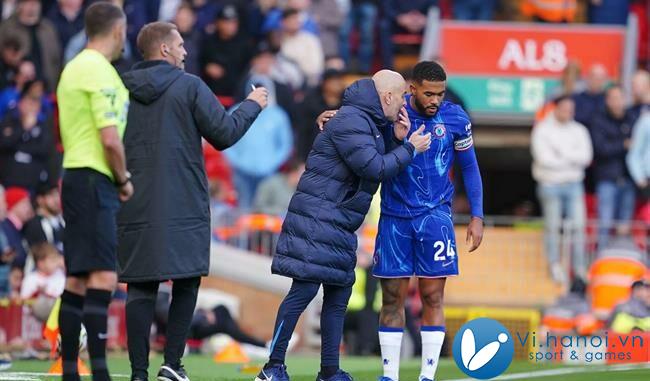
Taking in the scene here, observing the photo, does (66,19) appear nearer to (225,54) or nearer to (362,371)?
(225,54)

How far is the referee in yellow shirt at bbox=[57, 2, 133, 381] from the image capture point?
1002 centimetres

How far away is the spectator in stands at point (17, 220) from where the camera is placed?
18359 mm

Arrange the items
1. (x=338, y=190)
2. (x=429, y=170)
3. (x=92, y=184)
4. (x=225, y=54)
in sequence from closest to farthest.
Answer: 1. (x=92, y=184)
2. (x=338, y=190)
3. (x=429, y=170)
4. (x=225, y=54)

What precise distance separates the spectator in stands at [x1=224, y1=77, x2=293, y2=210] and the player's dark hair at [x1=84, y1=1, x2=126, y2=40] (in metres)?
10.5

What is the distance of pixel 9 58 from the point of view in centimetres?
2061

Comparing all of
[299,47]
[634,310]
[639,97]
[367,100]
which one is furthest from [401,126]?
[299,47]

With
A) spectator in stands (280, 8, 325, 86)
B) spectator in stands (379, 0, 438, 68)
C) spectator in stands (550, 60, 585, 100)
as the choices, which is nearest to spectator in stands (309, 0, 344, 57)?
spectator in stands (379, 0, 438, 68)

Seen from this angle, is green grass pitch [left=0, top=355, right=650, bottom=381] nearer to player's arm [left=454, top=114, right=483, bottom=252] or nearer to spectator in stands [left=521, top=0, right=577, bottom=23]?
player's arm [left=454, top=114, right=483, bottom=252]

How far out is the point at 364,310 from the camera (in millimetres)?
18984

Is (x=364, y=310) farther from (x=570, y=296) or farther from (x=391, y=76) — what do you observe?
(x=391, y=76)

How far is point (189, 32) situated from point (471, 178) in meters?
10.6

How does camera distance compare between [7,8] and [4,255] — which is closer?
[4,255]

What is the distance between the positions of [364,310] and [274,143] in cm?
299

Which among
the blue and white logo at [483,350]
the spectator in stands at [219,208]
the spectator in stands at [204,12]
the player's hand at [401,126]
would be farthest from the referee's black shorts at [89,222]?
the spectator in stands at [204,12]
